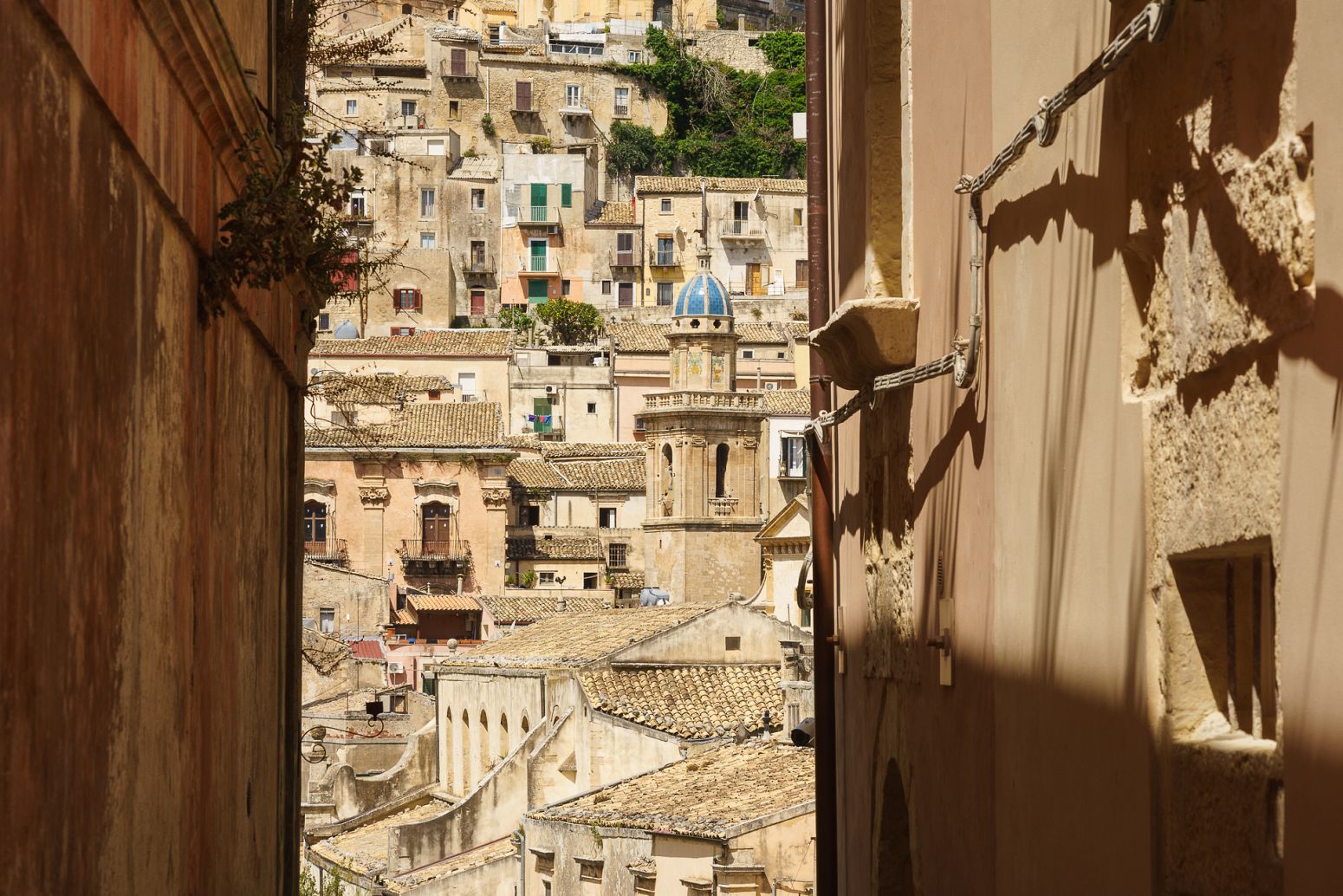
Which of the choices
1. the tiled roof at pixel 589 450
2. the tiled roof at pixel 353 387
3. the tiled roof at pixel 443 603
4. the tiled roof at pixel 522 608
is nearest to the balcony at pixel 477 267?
the tiled roof at pixel 589 450

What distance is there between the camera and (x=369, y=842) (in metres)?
41.1

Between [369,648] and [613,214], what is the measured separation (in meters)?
40.8

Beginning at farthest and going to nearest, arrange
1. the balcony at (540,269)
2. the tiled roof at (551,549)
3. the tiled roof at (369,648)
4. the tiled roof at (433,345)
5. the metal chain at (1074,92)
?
1. the balcony at (540,269)
2. the tiled roof at (433,345)
3. the tiled roof at (551,549)
4. the tiled roof at (369,648)
5. the metal chain at (1074,92)

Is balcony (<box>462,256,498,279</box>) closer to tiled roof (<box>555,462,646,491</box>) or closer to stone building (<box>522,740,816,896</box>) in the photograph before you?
tiled roof (<box>555,462,646,491</box>)

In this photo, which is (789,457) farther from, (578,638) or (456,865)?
(456,865)

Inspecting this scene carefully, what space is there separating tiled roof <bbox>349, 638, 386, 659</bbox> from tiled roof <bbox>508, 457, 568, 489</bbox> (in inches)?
403

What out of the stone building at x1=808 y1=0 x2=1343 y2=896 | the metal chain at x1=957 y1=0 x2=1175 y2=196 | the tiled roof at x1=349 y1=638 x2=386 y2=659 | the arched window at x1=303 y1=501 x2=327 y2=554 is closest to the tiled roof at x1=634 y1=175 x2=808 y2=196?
the arched window at x1=303 y1=501 x2=327 y2=554

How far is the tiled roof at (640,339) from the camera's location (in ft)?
270

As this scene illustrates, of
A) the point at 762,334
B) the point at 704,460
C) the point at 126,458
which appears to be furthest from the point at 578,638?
the point at 762,334

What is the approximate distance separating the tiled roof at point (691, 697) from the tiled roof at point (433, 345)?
1532 inches

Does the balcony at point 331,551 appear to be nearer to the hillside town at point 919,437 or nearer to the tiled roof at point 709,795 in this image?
the tiled roof at point 709,795

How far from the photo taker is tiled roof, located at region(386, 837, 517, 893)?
A: 34906 millimetres

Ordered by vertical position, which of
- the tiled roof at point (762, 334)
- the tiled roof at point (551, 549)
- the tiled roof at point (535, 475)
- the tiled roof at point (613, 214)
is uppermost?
the tiled roof at point (613, 214)

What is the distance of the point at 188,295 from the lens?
681cm
